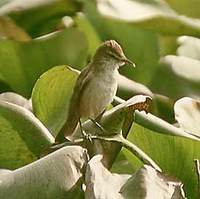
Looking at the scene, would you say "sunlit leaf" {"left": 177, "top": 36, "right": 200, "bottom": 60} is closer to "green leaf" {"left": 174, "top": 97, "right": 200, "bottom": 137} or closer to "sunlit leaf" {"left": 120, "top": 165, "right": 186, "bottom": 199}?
"green leaf" {"left": 174, "top": 97, "right": 200, "bottom": 137}

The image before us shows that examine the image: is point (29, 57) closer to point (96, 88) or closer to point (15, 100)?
point (15, 100)

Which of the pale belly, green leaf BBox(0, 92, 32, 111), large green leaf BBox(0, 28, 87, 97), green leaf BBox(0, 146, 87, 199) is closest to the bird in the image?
the pale belly

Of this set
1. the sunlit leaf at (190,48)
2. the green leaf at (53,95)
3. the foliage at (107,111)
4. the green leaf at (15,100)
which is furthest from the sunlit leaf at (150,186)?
the sunlit leaf at (190,48)

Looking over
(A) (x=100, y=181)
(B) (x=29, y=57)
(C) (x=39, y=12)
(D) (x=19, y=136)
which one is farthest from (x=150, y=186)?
(C) (x=39, y=12)

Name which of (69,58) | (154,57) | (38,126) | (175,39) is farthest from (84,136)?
(175,39)

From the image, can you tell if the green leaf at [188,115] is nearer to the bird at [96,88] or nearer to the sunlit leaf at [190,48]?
the bird at [96,88]

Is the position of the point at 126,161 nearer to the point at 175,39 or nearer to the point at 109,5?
the point at 109,5
